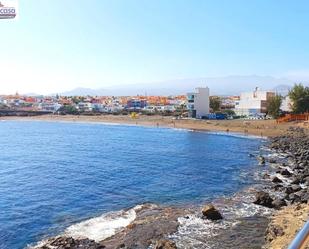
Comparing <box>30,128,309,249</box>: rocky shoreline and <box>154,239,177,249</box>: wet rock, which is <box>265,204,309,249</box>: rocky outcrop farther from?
<box>154,239,177,249</box>: wet rock

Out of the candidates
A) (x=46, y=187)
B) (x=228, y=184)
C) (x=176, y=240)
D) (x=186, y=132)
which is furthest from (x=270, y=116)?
(x=176, y=240)

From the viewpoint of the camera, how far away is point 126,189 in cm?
3216

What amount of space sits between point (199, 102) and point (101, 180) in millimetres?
74872

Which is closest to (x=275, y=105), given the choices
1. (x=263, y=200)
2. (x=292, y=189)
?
(x=292, y=189)

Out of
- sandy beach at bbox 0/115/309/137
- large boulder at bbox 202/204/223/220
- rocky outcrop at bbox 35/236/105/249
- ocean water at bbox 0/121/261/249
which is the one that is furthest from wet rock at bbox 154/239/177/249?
sandy beach at bbox 0/115/309/137

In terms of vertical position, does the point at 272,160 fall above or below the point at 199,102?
below

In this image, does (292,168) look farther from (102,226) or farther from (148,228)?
(102,226)

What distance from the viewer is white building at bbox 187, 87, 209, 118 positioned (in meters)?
107

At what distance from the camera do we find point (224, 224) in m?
22.1

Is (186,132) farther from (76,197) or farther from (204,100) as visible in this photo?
(76,197)

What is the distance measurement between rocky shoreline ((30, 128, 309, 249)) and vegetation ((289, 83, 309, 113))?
191 ft

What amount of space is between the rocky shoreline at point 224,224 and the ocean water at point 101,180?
1615mm

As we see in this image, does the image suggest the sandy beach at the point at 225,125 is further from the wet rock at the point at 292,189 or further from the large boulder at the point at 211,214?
the large boulder at the point at 211,214

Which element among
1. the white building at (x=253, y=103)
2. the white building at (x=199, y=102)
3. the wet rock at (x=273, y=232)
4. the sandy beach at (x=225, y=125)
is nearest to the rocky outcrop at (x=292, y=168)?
the sandy beach at (x=225, y=125)
